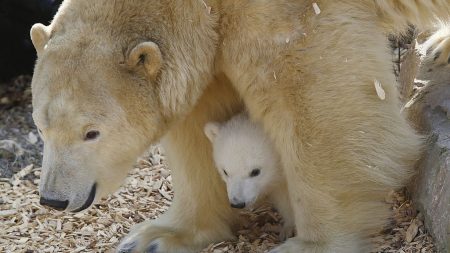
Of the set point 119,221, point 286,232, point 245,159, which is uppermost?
point 245,159

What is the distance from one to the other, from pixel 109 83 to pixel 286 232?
1.19 metres

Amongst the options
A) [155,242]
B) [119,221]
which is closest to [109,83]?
[155,242]

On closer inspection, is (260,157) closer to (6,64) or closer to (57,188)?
(57,188)

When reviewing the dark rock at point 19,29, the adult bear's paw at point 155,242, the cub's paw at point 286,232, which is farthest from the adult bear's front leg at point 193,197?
the dark rock at point 19,29

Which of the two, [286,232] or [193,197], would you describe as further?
[193,197]

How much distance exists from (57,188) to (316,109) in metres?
1.09

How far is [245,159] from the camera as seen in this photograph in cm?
375

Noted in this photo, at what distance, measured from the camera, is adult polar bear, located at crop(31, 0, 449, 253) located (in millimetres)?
3303

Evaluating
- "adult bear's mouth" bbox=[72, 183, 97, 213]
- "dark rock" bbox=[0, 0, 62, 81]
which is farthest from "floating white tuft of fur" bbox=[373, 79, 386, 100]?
"dark rock" bbox=[0, 0, 62, 81]

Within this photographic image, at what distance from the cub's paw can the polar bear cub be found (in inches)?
9.2

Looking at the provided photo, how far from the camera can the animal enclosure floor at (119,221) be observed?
12.3 feet

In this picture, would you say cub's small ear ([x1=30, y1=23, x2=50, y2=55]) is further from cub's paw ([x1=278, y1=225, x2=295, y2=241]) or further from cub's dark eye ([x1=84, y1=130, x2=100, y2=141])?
cub's paw ([x1=278, y1=225, x2=295, y2=241])

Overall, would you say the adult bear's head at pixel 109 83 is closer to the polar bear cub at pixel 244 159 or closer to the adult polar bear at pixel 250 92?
the adult polar bear at pixel 250 92

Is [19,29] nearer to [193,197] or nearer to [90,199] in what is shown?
[193,197]
